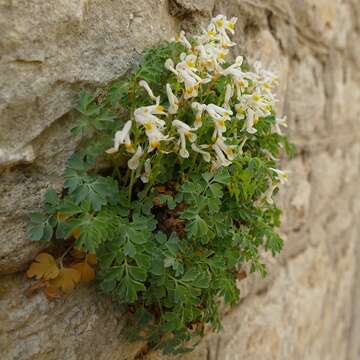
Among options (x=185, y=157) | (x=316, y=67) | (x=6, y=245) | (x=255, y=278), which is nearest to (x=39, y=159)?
(x=6, y=245)

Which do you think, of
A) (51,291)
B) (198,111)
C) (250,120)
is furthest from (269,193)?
(51,291)

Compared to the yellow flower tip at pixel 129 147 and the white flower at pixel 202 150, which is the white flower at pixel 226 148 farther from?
the yellow flower tip at pixel 129 147

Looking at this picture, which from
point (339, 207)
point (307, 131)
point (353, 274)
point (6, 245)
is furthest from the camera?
point (353, 274)

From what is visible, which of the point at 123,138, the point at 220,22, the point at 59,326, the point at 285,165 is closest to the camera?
the point at 123,138

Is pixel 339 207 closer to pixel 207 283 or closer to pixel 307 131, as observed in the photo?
pixel 307 131

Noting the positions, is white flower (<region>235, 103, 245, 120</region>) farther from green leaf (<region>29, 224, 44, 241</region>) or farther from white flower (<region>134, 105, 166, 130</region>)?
green leaf (<region>29, 224, 44, 241</region>)

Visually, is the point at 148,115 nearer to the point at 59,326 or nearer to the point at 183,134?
the point at 183,134
